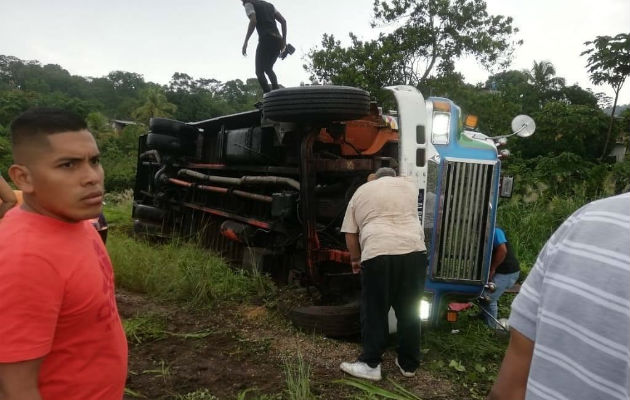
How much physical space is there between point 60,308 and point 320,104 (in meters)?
3.09

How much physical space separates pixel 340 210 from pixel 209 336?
5.32 ft

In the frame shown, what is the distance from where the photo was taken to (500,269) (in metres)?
4.55

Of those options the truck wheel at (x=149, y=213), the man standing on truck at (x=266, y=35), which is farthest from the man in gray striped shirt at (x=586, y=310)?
the truck wheel at (x=149, y=213)

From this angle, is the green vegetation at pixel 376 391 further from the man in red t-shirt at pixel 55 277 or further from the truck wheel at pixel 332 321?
the man in red t-shirt at pixel 55 277

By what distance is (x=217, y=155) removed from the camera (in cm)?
647

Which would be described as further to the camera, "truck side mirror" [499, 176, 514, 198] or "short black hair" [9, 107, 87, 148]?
"truck side mirror" [499, 176, 514, 198]

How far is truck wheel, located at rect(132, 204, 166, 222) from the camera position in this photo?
24.9 ft

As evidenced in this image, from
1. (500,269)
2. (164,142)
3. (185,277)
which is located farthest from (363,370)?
(164,142)

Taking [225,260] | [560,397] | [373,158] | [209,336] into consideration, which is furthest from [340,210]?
[560,397]

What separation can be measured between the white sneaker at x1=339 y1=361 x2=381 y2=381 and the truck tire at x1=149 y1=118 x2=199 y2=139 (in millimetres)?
4738

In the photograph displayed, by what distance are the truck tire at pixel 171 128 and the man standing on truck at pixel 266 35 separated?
71.8 inches

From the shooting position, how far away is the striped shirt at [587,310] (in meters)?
0.81

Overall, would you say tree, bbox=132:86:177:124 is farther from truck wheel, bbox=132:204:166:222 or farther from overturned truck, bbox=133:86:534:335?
overturned truck, bbox=133:86:534:335

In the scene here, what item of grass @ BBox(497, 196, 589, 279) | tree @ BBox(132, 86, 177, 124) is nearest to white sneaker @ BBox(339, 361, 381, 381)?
grass @ BBox(497, 196, 589, 279)
